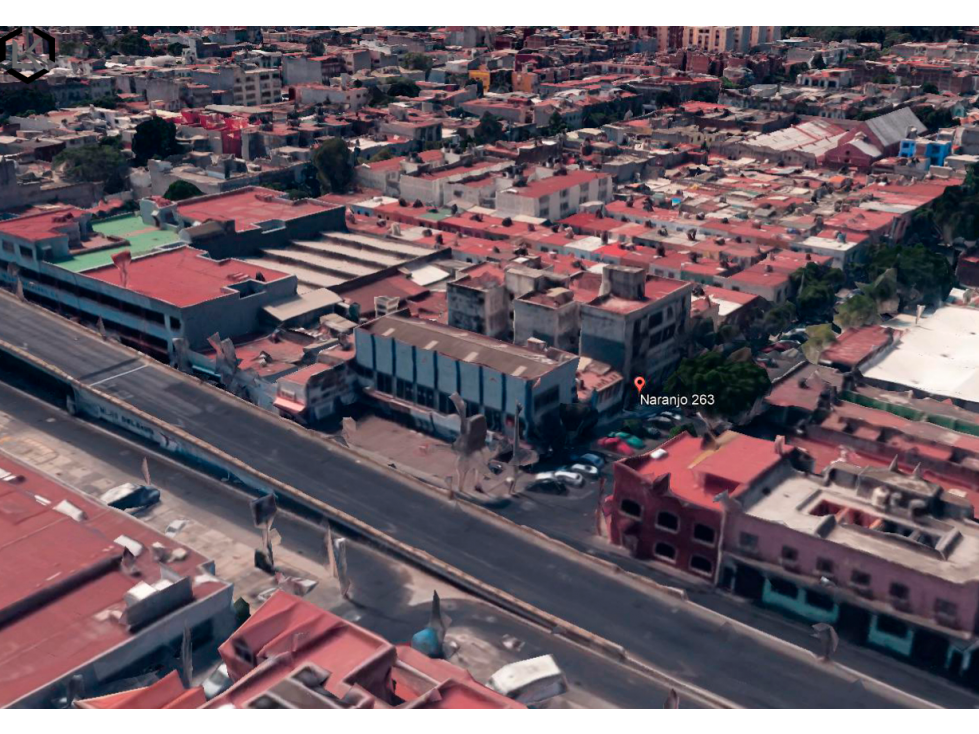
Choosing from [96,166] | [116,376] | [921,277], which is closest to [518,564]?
[116,376]

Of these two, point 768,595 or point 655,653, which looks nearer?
point 655,653

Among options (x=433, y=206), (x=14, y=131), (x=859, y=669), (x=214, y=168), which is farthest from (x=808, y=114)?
(x=859, y=669)

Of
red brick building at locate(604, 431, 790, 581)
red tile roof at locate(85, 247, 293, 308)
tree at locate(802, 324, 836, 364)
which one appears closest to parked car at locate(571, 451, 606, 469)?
red brick building at locate(604, 431, 790, 581)

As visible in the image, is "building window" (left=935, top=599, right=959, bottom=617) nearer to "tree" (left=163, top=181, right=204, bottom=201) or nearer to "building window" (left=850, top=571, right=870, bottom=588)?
"building window" (left=850, top=571, right=870, bottom=588)

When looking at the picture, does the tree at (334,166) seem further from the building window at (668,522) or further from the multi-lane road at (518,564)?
the building window at (668,522)

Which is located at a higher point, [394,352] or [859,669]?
[394,352]

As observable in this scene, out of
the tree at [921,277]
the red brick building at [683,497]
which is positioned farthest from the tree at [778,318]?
the red brick building at [683,497]

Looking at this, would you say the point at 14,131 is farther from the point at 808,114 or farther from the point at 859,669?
the point at 859,669
